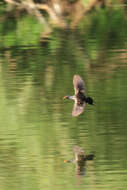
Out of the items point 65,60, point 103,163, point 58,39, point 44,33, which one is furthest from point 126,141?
point 44,33

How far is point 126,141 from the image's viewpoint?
374 inches

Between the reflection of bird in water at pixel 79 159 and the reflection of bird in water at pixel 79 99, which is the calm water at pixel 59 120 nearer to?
the reflection of bird in water at pixel 79 159

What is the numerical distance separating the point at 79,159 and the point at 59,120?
5.29 feet

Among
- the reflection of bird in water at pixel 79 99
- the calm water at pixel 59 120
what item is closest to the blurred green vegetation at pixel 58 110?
the calm water at pixel 59 120

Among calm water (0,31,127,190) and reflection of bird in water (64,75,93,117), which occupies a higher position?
reflection of bird in water (64,75,93,117)

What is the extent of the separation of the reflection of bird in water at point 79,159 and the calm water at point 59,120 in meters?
0.06

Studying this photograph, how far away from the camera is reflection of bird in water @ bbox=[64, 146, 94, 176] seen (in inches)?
342

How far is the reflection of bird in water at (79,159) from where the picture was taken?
8.69 metres

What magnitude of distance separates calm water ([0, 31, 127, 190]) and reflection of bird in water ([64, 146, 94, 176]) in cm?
6

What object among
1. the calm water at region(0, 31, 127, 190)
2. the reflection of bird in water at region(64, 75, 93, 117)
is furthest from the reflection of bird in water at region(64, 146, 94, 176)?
the reflection of bird in water at region(64, 75, 93, 117)

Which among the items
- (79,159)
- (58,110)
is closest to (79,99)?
(58,110)

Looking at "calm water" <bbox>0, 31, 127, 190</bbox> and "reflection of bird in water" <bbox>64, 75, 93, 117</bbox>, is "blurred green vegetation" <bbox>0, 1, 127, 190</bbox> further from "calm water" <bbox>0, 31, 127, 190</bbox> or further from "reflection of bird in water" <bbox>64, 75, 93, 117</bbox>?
"reflection of bird in water" <bbox>64, 75, 93, 117</bbox>

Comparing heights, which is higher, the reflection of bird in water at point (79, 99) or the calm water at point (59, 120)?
the reflection of bird in water at point (79, 99)

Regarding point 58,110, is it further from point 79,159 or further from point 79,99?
point 79,159
